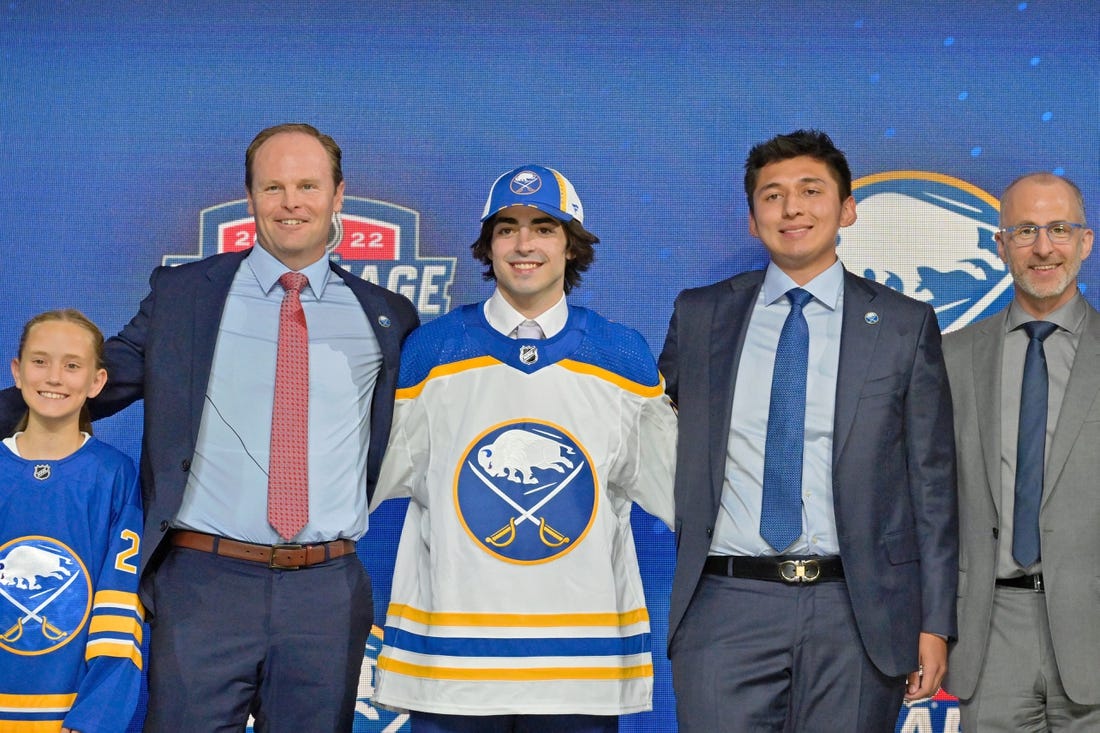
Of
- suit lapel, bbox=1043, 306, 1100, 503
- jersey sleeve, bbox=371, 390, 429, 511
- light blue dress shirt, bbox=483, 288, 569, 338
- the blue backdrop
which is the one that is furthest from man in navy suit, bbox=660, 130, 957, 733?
the blue backdrop

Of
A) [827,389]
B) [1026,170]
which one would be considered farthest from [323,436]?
[1026,170]

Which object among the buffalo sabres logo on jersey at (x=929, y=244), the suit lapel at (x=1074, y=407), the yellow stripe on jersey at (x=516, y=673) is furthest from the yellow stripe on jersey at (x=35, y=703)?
the buffalo sabres logo on jersey at (x=929, y=244)

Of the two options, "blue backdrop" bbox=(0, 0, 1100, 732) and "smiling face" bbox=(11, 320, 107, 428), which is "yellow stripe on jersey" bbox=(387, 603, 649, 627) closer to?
"smiling face" bbox=(11, 320, 107, 428)

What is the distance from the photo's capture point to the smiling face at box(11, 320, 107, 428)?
112 inches

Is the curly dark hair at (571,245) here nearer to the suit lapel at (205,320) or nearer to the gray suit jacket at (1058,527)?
the suit lapel at (205,320)

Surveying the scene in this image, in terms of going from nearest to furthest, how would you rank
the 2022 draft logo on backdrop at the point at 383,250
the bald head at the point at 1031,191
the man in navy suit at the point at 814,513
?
the man in navy suit at the point at 814,513 → the bald head at the point at 1031,191 → the 2022 draft logo on backdrop at the point at 383,250

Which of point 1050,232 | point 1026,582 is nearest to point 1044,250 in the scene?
point 1050,232

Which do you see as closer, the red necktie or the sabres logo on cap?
the red necktie

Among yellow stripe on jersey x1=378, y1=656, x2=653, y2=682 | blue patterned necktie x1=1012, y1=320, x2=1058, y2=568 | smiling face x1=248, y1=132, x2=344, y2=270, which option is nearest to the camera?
yellow stripe on jersey x1=378, y1=656, x2=653, y2=682

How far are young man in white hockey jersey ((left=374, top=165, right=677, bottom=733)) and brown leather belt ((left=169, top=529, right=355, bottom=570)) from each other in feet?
0.64

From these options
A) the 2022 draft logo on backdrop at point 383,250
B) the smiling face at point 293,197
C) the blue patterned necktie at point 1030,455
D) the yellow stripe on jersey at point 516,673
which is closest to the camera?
the yellow stripe on jersey at point 516,673

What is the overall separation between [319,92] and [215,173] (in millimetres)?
416

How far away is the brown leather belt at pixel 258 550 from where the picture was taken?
8.95ft

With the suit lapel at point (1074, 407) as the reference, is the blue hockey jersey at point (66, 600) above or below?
below
